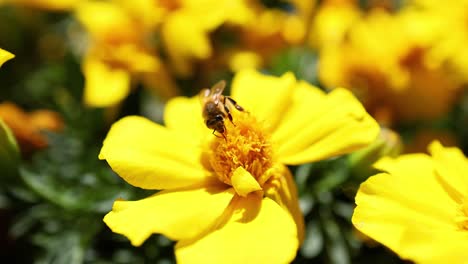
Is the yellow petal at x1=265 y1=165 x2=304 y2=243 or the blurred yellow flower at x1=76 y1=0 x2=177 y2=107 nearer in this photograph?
the yellow petal at x1=265 y1=165 x2=304 y2=243

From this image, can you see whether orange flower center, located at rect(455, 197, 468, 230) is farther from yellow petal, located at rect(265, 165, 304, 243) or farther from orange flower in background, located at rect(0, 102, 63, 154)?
orange flower in background, located at rect(0, 102, 63, 154)

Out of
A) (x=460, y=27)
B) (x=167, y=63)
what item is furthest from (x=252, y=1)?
(x=460, y=27)

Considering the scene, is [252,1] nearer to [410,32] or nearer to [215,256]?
[410,32]

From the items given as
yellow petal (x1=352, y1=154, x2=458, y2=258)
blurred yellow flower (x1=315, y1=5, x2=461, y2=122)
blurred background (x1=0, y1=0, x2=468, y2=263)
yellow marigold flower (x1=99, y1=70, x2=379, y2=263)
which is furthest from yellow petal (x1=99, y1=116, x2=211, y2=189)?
blurred yellow flower (x1=315, y1=5, x2=461, y2=122)

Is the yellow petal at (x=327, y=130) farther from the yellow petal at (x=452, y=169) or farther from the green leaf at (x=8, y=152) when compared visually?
the green leaf at (x=8, y=152)

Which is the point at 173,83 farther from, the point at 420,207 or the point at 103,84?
the point at 420,207

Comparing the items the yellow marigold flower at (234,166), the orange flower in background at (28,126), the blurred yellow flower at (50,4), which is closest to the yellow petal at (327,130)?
the yellow marigold flower at (234,166)
